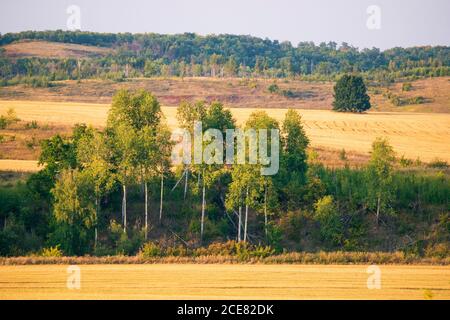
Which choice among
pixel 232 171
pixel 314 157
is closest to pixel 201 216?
pixel 232 171

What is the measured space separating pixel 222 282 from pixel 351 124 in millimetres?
56002

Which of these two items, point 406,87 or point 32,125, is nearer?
point 32,125

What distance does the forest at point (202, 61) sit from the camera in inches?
5025

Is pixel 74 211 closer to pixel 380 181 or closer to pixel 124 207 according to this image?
pixel 124 207

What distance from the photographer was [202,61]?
171 meters

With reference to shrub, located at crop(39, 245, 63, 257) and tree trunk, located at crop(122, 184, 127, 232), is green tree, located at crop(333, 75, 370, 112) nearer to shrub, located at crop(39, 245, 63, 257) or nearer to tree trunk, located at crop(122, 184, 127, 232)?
tree trunk, located at crop(122, 184, 127, 232)

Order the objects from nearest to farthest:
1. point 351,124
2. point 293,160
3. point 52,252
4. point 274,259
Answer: point 274,259 < point 52,252 < point 293,160 < point 351,124

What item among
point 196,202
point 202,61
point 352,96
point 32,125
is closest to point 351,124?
point 352,96

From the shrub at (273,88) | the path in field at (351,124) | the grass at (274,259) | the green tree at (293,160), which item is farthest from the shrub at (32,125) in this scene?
the shrub at (273,88)

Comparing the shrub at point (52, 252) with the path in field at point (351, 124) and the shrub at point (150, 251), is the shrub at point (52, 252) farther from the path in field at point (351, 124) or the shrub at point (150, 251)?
the path in field at point (351, 124)

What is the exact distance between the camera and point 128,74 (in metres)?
133

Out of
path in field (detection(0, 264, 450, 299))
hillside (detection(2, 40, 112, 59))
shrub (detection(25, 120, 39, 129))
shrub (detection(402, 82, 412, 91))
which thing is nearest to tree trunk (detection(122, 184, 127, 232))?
path in field (detection(0, 264, 450, 299))

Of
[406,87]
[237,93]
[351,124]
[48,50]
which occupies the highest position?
[48,50]

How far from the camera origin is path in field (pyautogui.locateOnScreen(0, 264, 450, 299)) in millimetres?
31641
